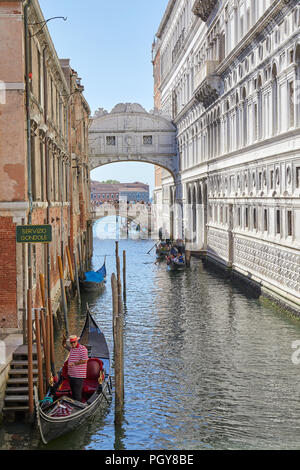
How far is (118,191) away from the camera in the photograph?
157500 mm

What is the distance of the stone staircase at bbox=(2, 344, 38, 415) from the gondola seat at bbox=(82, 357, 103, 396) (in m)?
0.78

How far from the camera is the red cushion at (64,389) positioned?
10234mm

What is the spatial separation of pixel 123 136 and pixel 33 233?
3268 centimetres

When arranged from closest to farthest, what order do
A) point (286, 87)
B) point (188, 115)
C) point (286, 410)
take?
point (286, 410) → point (286, 87) → point (188, 115)

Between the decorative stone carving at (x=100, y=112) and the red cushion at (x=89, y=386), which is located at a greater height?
the decorative stone carving at (x=100, y=112)

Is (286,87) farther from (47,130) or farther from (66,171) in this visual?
(66,171)

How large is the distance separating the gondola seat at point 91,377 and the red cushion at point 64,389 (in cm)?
36

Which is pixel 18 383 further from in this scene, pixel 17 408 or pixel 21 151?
pixel 21 151

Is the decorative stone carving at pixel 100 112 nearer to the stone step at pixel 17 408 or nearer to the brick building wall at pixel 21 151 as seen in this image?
the brick building wall at pixel 21 151

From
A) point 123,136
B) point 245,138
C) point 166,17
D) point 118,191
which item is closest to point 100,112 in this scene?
point 123,136

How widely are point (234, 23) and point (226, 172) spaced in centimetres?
576

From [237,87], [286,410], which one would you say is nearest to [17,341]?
[286,410]

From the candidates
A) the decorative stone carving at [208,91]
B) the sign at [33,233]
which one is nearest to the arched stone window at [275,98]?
the decorative stone carving at [208,91]

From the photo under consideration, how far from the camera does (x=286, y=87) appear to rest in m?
18.2
